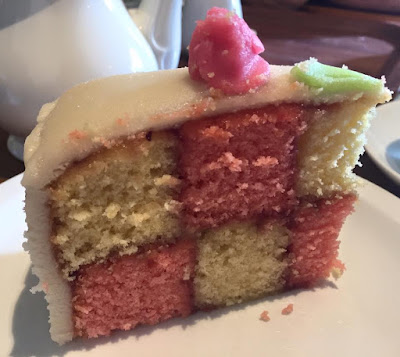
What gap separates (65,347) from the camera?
0.85m

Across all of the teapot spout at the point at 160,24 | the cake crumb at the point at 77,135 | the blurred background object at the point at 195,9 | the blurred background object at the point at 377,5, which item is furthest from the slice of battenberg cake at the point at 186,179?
the blurred background object at the point at 377,5

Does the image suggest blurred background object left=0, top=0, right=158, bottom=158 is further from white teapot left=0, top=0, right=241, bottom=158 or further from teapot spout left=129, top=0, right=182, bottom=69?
teapot spout left=129, top=0, right=182, bottom=69

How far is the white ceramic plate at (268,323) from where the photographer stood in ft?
2.76

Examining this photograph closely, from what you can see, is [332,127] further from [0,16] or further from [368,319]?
[0,16]

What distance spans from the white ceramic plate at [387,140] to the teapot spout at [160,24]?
0.57 metres

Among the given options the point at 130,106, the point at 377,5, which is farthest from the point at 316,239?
the point at 377,5

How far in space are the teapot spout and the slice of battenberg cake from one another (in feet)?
1.52

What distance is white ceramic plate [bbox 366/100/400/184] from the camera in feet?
3.79

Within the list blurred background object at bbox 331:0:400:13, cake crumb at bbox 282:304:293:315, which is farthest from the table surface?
cake crumb at bbox 282:304:293:315

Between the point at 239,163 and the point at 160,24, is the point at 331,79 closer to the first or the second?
the point at 239,163

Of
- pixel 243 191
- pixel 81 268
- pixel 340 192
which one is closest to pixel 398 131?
pixel 340 192

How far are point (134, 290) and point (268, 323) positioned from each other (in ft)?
0.83

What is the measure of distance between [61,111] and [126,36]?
0.45 meters

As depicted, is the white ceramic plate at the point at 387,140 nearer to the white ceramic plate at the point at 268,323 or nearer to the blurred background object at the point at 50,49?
the white ceramic plate at the point at 268,323
